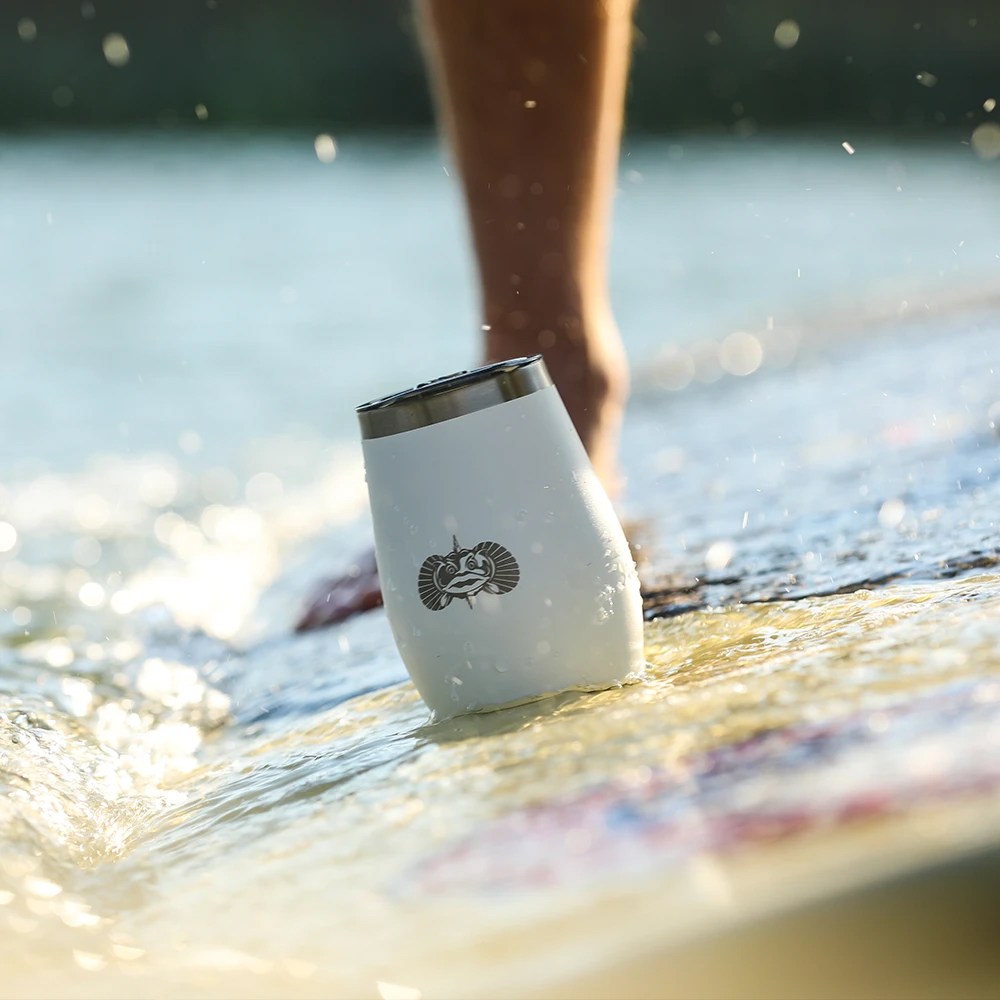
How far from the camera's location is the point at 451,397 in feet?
3.58

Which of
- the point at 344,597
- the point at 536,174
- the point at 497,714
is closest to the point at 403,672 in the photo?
the point at 497,714

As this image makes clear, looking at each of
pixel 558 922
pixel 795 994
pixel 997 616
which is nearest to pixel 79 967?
pixel 558 922

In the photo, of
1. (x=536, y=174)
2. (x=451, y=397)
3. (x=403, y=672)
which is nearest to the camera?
(x=451, y=397)

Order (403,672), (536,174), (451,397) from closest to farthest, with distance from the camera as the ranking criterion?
(451,397) < (403,672) < (536,174)

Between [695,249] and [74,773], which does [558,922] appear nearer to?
[74,773]

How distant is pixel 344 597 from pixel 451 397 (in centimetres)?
88

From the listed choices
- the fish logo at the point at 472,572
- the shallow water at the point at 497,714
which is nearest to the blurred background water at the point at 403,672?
the shallow water at the point at 497,714

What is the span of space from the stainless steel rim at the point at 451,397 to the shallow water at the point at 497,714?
0.88 ft

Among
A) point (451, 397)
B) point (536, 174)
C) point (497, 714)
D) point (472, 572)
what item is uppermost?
point (536, 174)

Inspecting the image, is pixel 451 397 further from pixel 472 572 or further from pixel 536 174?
pixel 536 174

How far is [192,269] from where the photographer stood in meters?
8.45

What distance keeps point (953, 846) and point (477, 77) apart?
1.49m

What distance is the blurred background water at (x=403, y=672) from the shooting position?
2.35 feet

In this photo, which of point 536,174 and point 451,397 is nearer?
point 451,397
